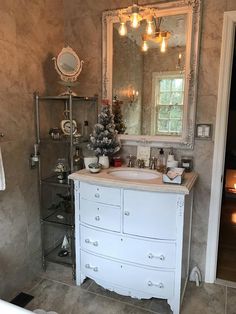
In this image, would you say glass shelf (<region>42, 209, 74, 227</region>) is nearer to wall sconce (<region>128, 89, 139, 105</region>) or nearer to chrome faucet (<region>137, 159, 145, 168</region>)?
chrome faucet (<region>137, 159, 145, 168</region>)

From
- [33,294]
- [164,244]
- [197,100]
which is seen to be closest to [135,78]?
[197,100]

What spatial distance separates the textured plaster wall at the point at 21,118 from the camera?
1.99 meters

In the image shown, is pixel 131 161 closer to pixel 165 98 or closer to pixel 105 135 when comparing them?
pixel 105 135

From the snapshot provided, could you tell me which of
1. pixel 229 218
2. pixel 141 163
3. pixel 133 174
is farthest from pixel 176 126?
pixel 229 218

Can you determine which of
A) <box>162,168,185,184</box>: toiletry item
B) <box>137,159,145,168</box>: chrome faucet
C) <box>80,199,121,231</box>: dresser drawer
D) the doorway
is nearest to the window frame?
<box>137,159,145,168</box>: chrome faucet

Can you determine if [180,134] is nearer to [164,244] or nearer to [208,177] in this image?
[208,177]

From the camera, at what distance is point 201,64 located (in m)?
2.13

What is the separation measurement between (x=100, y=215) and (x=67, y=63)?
1306 mm

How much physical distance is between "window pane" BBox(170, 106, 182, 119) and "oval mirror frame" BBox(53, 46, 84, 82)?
873 mm

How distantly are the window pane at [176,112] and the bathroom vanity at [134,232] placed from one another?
497 millimetres

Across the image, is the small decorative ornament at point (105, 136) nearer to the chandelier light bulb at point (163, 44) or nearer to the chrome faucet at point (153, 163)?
the chrome faucet at point (153, 163)

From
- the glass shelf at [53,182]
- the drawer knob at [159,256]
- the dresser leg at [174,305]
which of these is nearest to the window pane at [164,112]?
the glass shelf at [53,182]

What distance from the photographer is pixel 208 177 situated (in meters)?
2.23

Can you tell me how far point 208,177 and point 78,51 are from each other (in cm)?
165
